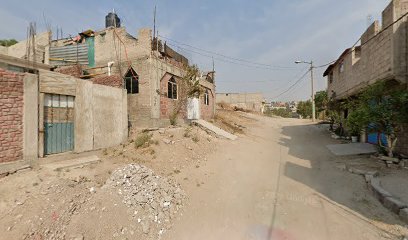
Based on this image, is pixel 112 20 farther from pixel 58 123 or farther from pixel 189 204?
pixel 189 204

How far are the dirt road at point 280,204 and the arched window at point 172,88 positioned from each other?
6498mm

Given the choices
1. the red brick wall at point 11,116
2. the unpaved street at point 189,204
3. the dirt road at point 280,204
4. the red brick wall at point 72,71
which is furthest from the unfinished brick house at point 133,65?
the red brick wall at point 11,116

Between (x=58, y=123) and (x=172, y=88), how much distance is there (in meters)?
8.14

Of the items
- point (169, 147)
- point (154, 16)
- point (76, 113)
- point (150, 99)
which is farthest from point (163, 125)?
point (154, 16)

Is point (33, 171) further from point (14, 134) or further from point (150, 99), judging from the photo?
point (150, 99)

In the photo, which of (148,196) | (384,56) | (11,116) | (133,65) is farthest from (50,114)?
(384,56)

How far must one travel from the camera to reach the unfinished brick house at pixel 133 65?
13555 mm

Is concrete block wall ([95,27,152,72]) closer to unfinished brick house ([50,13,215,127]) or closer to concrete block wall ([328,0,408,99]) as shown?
unfinished brick house ([50,13,215,127])

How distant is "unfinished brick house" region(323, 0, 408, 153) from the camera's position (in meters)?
9.14

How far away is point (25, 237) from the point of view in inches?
188

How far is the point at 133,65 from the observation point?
45.6ft

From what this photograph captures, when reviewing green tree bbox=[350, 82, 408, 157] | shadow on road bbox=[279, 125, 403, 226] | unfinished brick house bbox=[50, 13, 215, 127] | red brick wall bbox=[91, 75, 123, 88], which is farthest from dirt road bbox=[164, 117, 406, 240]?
red brick wall bbox=[91, 75, 123, 88]

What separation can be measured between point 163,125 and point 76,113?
5.73m

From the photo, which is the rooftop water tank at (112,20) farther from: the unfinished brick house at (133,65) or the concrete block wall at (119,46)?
the concrete block wall at (119,46)
